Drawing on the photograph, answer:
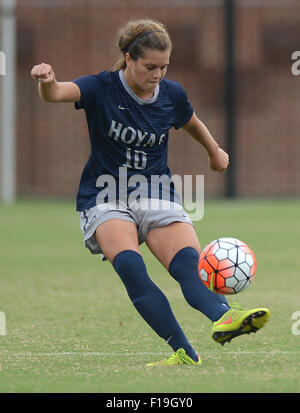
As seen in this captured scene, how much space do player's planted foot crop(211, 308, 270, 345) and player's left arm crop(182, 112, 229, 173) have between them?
3.89 ft

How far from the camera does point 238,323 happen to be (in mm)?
4473

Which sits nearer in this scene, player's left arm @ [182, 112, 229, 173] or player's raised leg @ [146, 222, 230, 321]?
player's raised leg @ [146, 222, 230, 321]

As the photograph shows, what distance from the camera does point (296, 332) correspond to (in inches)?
228

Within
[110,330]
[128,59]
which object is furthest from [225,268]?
[110,330]

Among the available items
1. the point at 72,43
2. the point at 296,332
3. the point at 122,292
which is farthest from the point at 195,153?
the point at 296,332

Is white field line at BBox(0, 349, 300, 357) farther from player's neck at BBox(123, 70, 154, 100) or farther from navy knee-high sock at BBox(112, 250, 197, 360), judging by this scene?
player's neck at BBox(123, 70, 154, 100)

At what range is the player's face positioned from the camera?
4855mm

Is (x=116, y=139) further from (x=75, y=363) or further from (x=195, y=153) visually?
(x=195, y=153)

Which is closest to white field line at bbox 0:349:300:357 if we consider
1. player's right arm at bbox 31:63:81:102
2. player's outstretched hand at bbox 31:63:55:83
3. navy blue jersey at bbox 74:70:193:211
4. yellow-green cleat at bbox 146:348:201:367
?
yellow-green cleat at bbox 146:348:201:367

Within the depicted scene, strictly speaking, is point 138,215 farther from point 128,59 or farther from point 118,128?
point 128,59

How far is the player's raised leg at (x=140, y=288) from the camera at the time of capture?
4.71 m
